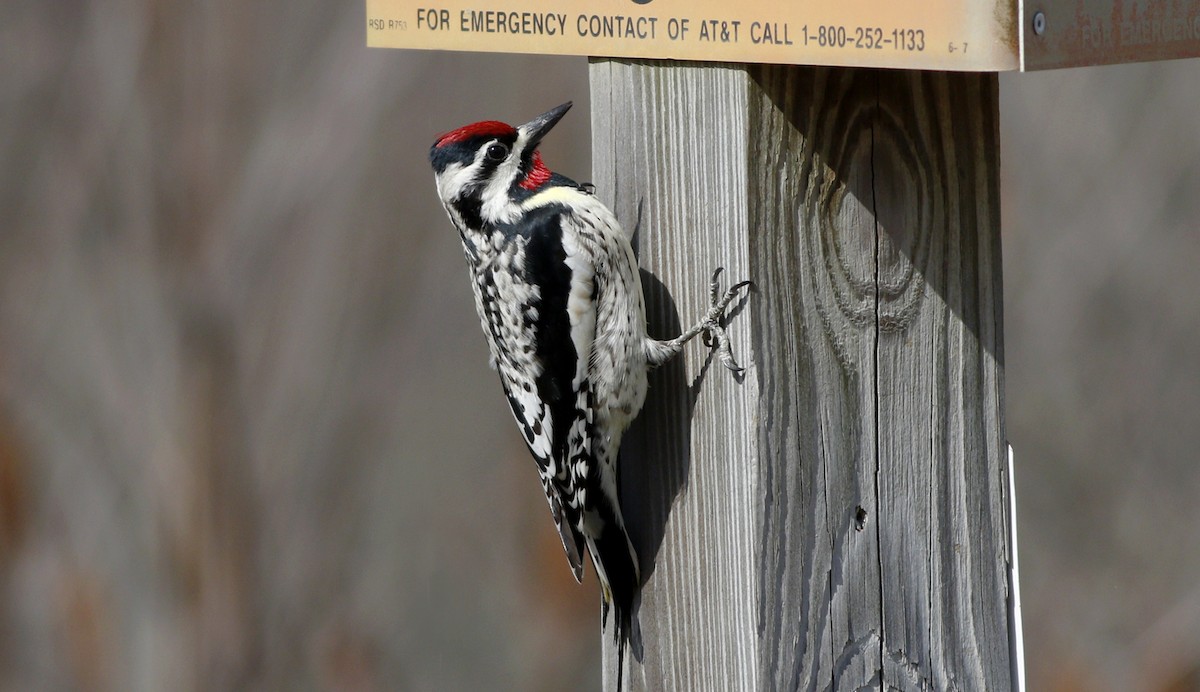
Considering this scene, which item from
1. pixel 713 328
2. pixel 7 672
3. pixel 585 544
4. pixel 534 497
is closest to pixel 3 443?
pixel 7 672

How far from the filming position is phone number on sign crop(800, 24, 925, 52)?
193cm

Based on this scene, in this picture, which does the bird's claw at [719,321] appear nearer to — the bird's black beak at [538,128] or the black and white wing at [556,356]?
the black and white wing at [556,356]

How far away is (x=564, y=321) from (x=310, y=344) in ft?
9.38

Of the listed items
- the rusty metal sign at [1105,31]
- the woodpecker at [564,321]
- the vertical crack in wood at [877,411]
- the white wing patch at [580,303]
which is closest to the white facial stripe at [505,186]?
the woodpecker at [564,321]

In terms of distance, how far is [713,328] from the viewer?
7.56 ft

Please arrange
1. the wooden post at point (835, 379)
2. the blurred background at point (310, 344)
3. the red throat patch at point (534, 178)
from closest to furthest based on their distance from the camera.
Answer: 1. the wooden post at point (835, 379)
2. the red throat patch at point (534, 178)
3. the blurred background at point (310, 344)

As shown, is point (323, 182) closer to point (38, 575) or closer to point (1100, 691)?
point (38, 575)

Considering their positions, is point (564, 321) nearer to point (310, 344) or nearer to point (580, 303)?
point (580, 303)

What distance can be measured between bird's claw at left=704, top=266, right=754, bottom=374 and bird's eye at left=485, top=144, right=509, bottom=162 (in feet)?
2.98

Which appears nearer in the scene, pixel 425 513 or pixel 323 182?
pixel 323 182

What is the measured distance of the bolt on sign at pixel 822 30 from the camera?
1.83 m

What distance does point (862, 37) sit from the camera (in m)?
1.99

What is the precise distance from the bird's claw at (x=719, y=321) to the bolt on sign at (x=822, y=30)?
38 cm

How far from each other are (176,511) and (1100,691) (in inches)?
150
